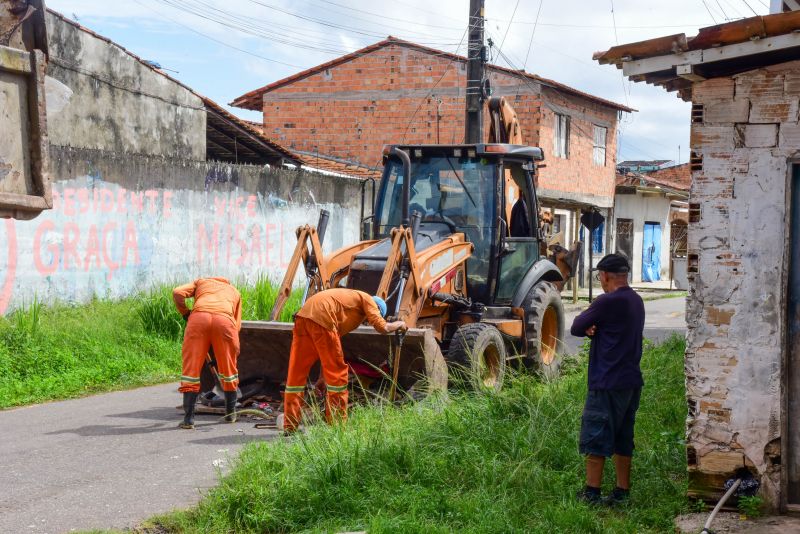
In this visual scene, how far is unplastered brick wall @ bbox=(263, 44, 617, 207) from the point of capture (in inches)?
1091

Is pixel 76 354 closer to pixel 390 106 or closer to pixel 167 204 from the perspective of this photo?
pixel 167 204

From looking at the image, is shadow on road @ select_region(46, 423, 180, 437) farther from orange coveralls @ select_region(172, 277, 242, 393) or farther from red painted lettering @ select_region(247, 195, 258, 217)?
red painted lettering @ select_region(247, 195, 258, 217)

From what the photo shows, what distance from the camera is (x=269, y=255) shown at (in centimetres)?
1789

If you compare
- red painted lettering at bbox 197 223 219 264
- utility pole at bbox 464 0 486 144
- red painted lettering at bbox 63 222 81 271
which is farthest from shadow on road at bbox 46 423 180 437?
utility pole at bbox 464 0 486 144

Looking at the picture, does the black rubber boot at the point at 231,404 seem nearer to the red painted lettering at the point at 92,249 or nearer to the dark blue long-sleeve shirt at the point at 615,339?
the dark blue long-sleeve shirt at the point at 615,339

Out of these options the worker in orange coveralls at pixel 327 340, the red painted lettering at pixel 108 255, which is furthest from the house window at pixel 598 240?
the worker in orange coveralls at pixel 327 340

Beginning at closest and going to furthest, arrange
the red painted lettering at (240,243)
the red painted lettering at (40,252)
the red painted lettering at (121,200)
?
the red painted lettering at (40,252), the red painted lettering at (121,200), the red painted lettering at (240,243)

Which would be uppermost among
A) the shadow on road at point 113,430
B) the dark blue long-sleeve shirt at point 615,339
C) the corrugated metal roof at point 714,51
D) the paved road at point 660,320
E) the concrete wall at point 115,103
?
the concrete wall at point 115,103

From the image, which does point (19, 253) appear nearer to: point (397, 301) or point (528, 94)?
point (397, 301)

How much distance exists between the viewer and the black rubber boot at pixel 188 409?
887 centimetres

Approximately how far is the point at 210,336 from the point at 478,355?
2.63 metres

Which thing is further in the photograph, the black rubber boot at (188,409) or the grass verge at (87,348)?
the grass verge at (87,348)

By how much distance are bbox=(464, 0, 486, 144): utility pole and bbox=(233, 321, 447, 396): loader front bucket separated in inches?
367

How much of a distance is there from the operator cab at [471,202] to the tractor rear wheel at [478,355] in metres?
1.12
